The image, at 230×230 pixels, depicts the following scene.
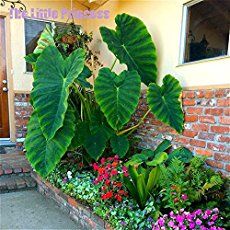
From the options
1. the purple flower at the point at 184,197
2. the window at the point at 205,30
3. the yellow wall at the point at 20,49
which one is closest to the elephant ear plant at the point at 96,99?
the window at the point at 205,30

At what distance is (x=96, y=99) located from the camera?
1.91 meters

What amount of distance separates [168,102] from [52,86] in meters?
1.08

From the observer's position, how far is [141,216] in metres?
1.53

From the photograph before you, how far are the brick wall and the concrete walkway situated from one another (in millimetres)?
1273

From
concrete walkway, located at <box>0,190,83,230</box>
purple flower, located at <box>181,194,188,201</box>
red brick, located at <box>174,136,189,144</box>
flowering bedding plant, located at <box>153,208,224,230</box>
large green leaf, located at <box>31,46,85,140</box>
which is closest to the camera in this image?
flowering bedding plant, located at <box>153,208,224,230</box>

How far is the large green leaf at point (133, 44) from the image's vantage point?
7.69ft

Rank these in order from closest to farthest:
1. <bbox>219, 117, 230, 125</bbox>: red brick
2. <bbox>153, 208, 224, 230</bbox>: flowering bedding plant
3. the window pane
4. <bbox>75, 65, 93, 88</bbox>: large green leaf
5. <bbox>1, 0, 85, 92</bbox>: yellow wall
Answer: <bbox>153, 208, 224, 230</bbox>: flowering bedding plant → <bbox>219, 117, 230, 125</bbox>: red brick → <bbox>75, 65, 93, 88</bbox>: large green leaf → <bbox>1, 0, 85, 92</bbox>: yellow wall → the window pane

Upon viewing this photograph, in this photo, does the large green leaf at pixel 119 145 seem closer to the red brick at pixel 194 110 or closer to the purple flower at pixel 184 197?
the red brick at pixel 194 110

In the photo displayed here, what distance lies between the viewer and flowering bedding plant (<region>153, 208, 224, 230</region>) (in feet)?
4.37

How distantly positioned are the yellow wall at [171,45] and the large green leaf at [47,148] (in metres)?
1.18

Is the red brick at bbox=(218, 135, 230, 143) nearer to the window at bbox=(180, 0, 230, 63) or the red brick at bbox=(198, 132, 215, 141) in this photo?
the red brick at bbox=(198, 132, 215, 141)

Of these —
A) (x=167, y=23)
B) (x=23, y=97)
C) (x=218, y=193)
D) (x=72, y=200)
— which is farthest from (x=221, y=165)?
(x=23, y=97)

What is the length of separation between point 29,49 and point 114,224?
2.85 meters

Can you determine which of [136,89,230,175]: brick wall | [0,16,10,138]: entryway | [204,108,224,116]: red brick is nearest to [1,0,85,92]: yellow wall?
[0,16,10,138]: entryway
